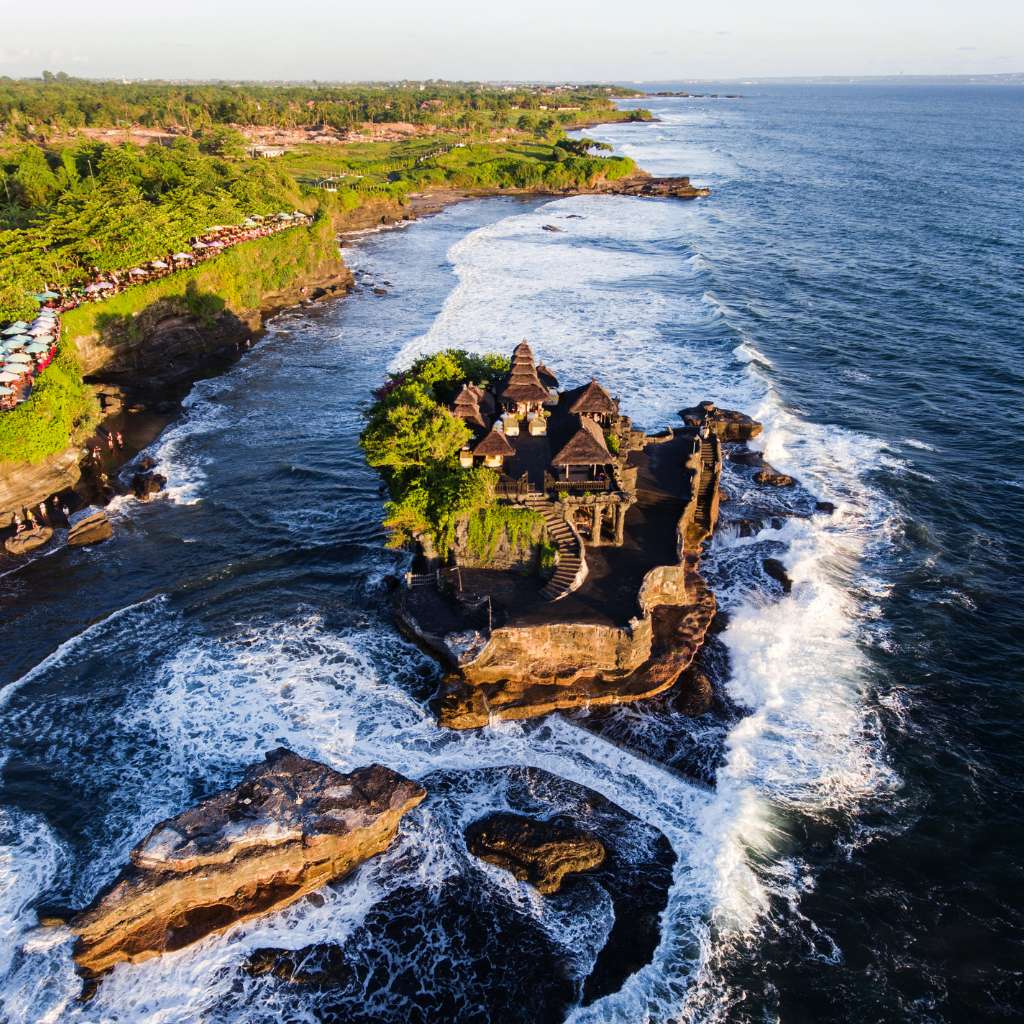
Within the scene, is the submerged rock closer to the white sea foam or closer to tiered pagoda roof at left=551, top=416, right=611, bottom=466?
the white sea foam

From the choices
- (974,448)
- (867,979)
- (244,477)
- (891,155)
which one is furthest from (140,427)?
(891,155)

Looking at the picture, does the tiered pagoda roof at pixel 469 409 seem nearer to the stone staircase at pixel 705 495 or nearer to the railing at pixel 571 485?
the railing at pixel 571 485

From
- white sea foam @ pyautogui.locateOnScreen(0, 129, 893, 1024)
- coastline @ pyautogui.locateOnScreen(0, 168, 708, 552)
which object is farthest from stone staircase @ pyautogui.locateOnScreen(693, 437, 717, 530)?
coastline @ pyautogui.locateOnScreen(0, 168, 708, 552)

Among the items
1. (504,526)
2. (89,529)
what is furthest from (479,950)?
(89,529)

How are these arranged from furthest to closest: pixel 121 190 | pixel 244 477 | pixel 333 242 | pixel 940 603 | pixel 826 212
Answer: pixel 826 212
pixel 333 242
pixel 121 190
pixel 244 477
pixel 940 603

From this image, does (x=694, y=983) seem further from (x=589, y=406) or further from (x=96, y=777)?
(x=589, y=406)
